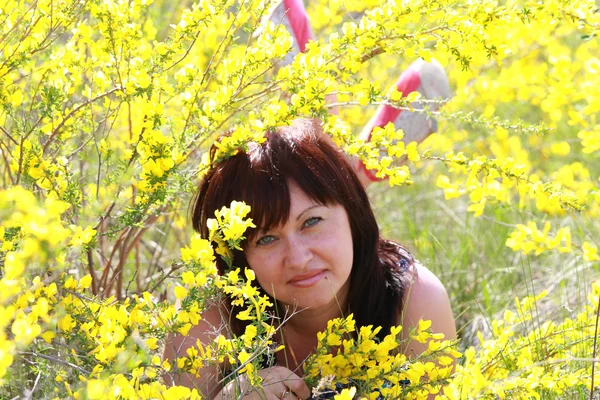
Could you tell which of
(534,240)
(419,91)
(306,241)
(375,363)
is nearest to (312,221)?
(306,241)

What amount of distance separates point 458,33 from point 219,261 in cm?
90

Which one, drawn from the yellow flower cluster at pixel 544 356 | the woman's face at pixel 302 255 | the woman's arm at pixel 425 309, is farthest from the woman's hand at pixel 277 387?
the woman's arm at pixel 425 309

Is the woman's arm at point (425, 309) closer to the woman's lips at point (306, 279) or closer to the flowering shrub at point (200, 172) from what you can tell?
the flowering shrub at point (200, 172)

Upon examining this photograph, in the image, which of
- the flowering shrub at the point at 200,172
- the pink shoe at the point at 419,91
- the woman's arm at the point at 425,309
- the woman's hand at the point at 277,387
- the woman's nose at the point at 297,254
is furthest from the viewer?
the pink shoe at the point at 419,91

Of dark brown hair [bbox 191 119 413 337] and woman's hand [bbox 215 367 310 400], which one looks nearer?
woman's hand [bbox 215 367 310 400]

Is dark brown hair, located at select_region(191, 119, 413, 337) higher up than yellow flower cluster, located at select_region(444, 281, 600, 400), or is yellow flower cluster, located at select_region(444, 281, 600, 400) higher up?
dark brown hair, located at select_region(191, 119, 413, 337)

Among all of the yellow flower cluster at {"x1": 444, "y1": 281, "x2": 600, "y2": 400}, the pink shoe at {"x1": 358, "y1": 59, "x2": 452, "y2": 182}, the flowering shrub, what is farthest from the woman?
the pink shoe at {"x1": 358, "y1": 59, "x2": 452, "y2": 182}

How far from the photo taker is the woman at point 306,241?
2.16 metres

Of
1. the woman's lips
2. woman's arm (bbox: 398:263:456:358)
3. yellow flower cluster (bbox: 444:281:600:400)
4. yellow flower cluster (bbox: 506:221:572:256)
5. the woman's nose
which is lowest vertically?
yellow flower cluster (bbox: 444:281:600:400)

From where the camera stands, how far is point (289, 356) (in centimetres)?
254

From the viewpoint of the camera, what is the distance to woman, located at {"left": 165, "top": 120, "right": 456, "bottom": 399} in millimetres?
2162

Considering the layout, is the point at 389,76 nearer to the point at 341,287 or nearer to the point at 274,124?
the point at 341,287

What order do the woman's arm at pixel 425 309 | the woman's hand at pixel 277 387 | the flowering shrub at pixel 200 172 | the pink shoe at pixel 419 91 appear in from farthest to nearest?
the pink shoe at pixel 419 91
the woman's arm at pixel 425 309
the woman's hand at pixel 277 387
the flowering shrub at pixel 200 172

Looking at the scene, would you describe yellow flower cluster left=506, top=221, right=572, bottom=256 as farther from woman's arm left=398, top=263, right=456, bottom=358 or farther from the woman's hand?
the woman's hand
